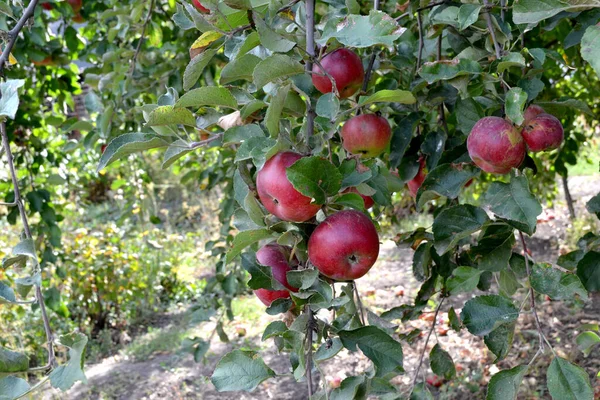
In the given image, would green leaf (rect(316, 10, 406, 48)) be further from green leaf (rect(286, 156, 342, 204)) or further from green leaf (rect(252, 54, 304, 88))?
green leaf (rect(286, 156, 342, 204))

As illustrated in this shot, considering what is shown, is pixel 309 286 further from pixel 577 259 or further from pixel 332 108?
pixel 577 259

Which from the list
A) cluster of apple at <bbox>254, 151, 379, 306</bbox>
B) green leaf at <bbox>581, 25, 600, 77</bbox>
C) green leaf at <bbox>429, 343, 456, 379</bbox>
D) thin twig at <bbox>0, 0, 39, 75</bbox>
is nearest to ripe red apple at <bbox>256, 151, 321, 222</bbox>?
cluster of apple at <bbox>254, 151, 379, 306</bbox>

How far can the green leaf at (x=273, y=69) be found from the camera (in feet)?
2.10

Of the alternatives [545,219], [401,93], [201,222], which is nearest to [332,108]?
[401,93]

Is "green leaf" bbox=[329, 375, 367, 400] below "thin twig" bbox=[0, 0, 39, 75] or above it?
below

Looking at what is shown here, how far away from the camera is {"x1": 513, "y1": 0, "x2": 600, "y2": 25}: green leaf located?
26.5 inches

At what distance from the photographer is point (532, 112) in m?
0.86

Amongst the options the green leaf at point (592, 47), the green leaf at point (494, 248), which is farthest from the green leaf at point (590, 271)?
the green leaf at point (592, 47)

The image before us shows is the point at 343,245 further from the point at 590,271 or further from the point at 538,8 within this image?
the point at 590,271

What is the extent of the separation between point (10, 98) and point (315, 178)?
488mm

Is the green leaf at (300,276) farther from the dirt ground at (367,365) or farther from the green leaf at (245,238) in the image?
the dirt ground at (367,365)

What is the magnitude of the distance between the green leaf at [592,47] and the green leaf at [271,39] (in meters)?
0.32

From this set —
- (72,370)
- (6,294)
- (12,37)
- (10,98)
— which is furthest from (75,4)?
(72,370)

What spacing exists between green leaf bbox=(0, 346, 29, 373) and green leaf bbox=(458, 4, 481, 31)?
77 cm
